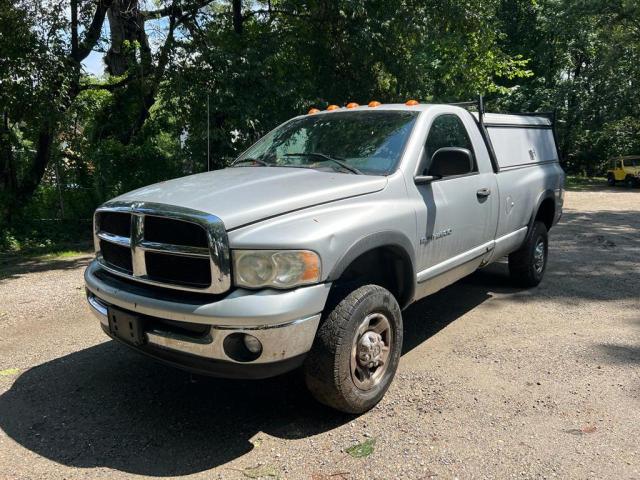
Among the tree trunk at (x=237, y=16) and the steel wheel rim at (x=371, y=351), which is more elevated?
the tree trunk at (x=237, y=16)

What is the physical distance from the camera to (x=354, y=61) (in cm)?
1202

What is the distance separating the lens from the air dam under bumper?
2771mm

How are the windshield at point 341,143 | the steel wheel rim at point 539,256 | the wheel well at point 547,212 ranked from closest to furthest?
the windshield at point 341,143 < the steel wheel rim at point 539,256 < the wheel well at point 547,212

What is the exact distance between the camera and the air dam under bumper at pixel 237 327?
109 inches

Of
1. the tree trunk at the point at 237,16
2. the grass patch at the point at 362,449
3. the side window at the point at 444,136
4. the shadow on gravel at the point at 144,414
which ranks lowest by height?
the grass patch at the point at 362,449

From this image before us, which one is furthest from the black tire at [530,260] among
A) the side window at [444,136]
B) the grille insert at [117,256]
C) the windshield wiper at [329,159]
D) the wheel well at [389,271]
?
the grille insert at [117,256]

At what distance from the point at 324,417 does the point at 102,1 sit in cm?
1014

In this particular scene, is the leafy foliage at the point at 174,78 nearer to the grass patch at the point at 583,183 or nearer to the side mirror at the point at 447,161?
the side mirror at the point at 447,161

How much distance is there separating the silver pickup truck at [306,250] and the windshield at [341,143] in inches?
0.6

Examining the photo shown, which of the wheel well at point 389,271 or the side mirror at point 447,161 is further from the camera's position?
the side mirror at point 447,161

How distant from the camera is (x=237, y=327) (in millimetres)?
2771

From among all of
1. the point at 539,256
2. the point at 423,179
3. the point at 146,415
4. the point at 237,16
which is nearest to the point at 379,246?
the point at 423,179

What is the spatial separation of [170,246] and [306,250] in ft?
2.54

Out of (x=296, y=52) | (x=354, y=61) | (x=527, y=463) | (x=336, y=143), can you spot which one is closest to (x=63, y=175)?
(x=296, y=52)
